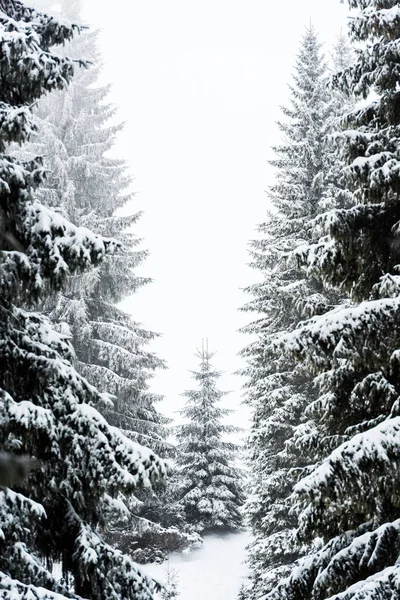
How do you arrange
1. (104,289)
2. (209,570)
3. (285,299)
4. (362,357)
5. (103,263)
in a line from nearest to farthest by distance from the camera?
(362,357) < (285,299) < (103,263) < (104,289) < (209,570)

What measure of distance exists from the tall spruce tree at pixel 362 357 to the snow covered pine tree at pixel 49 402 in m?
1.88

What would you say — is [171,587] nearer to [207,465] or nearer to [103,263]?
[207,465]

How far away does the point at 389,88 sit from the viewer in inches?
272

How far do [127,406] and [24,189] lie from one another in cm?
1313

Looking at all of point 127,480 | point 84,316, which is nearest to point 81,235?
point 127,480

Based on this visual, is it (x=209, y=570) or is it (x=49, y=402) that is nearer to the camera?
(x=49, y=402)

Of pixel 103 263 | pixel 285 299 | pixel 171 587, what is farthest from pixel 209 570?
pixel 103 263

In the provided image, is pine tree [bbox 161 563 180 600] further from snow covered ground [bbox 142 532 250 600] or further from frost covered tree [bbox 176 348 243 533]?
frost covered tree [bbox 176 348 243 533]

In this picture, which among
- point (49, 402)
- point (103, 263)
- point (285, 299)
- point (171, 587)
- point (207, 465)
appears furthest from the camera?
point (207, 465)

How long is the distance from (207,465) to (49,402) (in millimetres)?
19758

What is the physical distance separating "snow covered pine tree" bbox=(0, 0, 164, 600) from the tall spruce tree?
1879 mm

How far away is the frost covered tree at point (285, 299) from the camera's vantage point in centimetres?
1462

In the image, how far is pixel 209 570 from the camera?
1936 cm

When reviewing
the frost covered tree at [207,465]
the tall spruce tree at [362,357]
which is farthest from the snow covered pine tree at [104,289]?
the tall spruce tree at [362,357]
